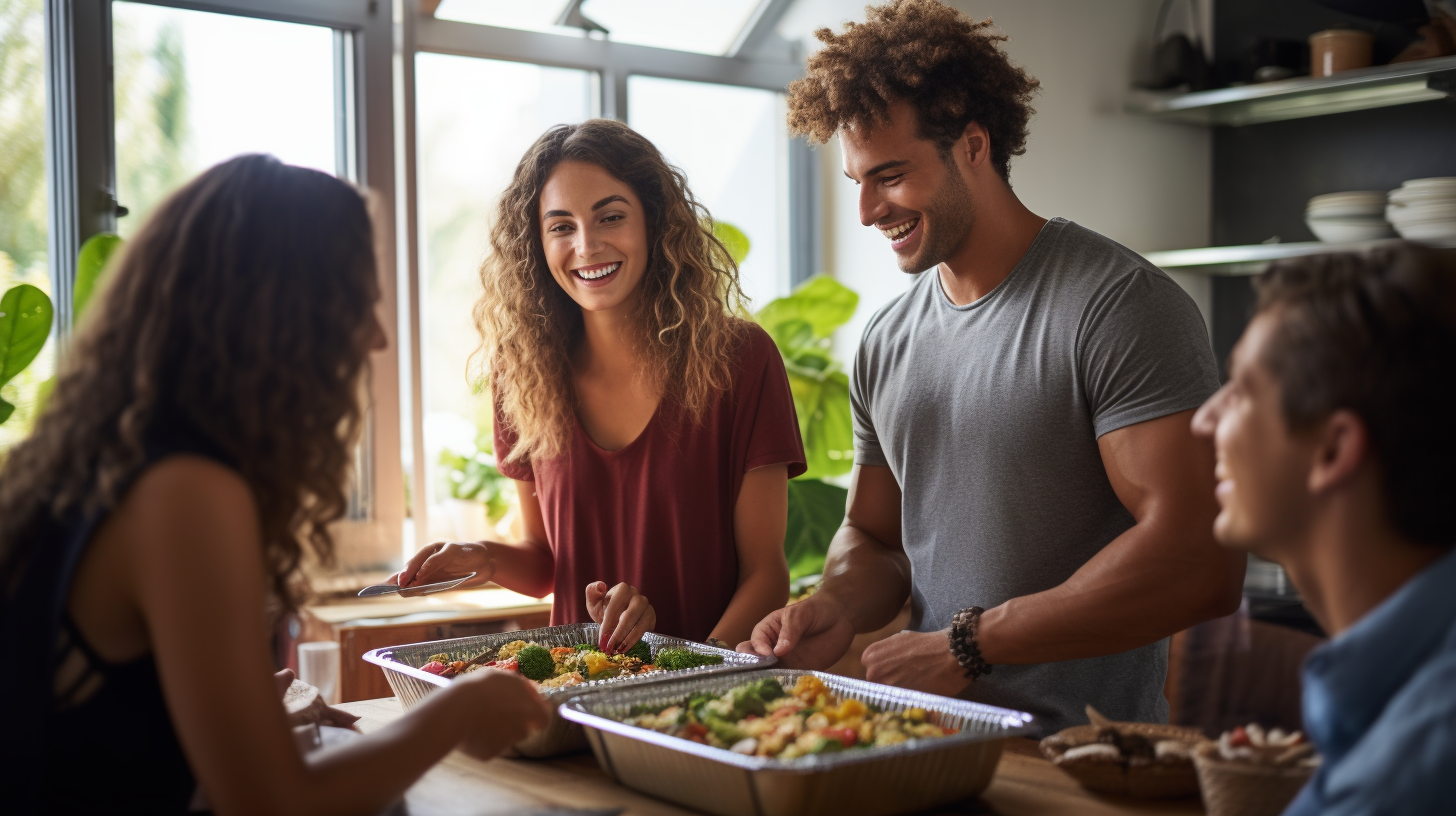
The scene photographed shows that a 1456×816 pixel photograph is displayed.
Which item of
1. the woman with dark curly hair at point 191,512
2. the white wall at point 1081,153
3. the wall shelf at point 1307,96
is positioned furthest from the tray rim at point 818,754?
the wall shelf at point 1307,96

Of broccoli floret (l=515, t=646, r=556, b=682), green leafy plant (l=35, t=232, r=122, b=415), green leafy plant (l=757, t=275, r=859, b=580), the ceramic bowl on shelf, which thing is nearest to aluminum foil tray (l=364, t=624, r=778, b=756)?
broccoli floret (l=515, t=646, r=556, b=682)

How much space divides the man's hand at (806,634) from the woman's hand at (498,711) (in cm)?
50

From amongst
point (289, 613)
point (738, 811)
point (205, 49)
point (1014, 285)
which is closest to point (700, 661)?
point (738, 811)

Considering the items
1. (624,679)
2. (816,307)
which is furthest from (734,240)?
(624,679)

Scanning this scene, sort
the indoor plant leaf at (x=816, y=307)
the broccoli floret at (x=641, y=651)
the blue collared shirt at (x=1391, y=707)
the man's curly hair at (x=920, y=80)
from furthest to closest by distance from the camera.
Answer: the indoor plant leaf at (x=816, y=307) < the man's curly hair at (x=920, y=80) < the broccoli floret at (x=641, y=651) < the blue collared shirt at (x=1391, y=707)

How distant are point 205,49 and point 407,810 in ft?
8.60

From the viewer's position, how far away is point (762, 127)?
4.32 meters

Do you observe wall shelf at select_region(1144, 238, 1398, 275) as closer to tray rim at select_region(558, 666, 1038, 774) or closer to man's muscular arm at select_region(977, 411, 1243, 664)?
man's muscular arm at select_region(977, 411, 1243, 664)

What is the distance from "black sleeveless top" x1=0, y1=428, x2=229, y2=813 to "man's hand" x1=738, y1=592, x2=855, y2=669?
0.84m

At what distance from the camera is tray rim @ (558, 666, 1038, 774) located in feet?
3.70

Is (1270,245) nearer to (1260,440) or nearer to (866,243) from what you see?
(866,243)

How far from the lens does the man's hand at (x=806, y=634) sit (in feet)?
5.60

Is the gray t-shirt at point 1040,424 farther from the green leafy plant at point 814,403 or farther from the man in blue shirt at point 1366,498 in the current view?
the green leafy plant at point 814,403

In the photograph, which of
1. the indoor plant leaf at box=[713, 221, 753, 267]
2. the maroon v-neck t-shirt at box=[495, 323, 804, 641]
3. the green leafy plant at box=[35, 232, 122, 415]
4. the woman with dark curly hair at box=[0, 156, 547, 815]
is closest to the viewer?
the woman with dark curly hair at box=[0, 156, 547, 815]
